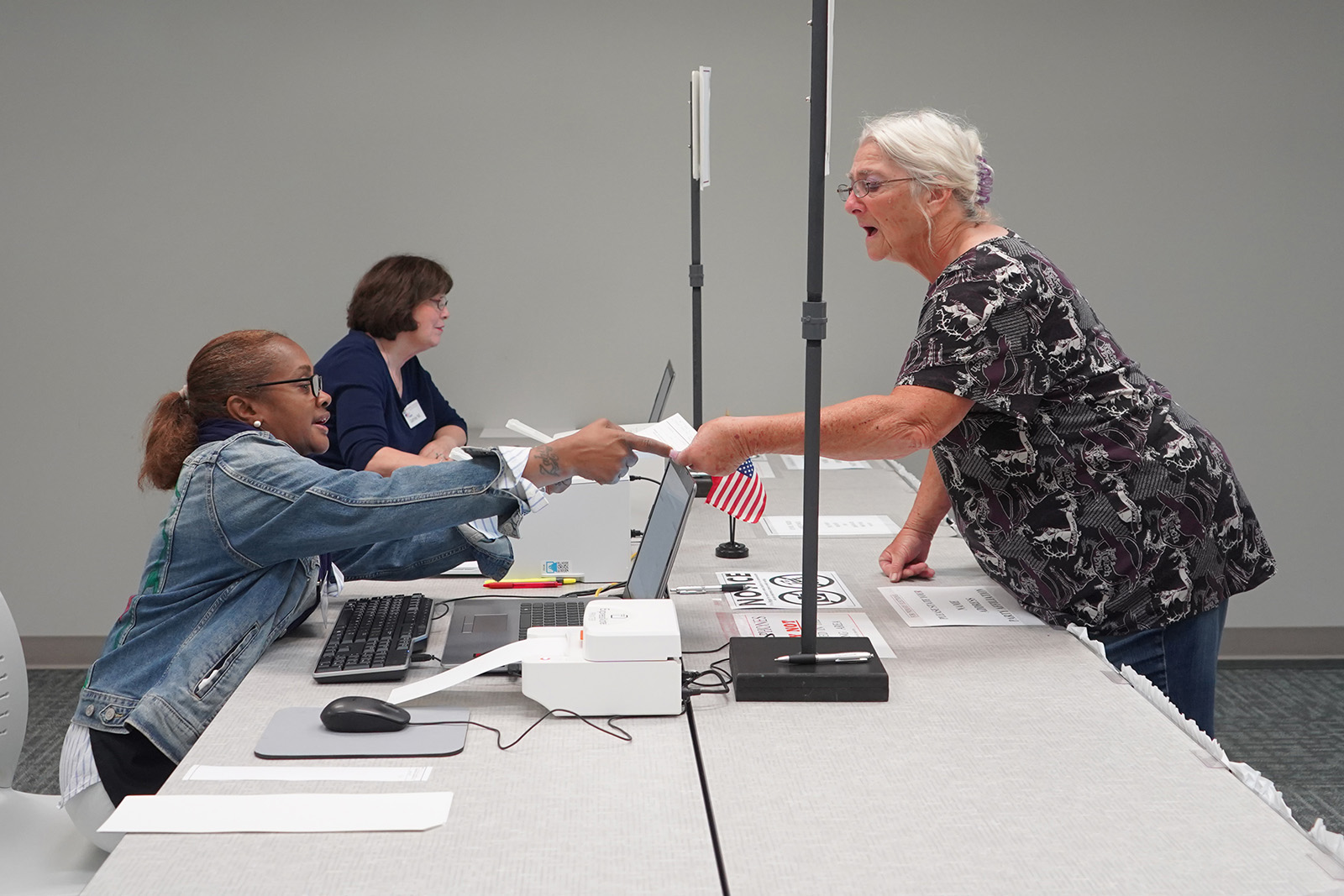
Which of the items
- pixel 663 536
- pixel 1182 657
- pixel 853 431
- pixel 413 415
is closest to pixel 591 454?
pixel 663 536

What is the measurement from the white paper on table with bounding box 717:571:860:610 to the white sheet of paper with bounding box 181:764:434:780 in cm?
79

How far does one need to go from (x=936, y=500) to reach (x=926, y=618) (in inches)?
12.9

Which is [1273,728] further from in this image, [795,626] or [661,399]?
[795,626]

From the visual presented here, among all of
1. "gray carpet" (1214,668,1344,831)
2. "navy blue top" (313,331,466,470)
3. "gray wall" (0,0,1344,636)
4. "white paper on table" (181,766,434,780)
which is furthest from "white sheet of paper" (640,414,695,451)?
"gray wall" (0,0,1344,636)

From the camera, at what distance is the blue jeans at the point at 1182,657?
70.1 inches

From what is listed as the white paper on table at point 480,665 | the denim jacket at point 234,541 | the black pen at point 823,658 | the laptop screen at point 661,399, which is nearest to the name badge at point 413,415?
the laptop screen at point 661,399

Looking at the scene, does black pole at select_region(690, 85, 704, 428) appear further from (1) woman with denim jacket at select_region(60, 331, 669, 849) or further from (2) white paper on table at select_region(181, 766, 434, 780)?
(2) white paper on table at select_region(181, 766, 434, 780)

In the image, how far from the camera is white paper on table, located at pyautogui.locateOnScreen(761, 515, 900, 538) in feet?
8.48

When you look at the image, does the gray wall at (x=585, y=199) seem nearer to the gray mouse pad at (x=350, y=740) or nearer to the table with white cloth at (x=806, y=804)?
the table with white cloth at (x=806, y=804)

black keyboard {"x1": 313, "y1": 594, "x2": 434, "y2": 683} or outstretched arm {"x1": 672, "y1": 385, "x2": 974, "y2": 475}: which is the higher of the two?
outstretched arm {"x1": 672, "y1": 385, "x2": 974, "y2": 475}

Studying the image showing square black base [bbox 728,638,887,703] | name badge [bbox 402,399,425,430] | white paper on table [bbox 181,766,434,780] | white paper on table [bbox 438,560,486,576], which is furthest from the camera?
name badge [bbox 402,399,425,430]

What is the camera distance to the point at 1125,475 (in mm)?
1742

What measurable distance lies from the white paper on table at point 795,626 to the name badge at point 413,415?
1.47 m

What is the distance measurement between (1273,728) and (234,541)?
10.2ft
